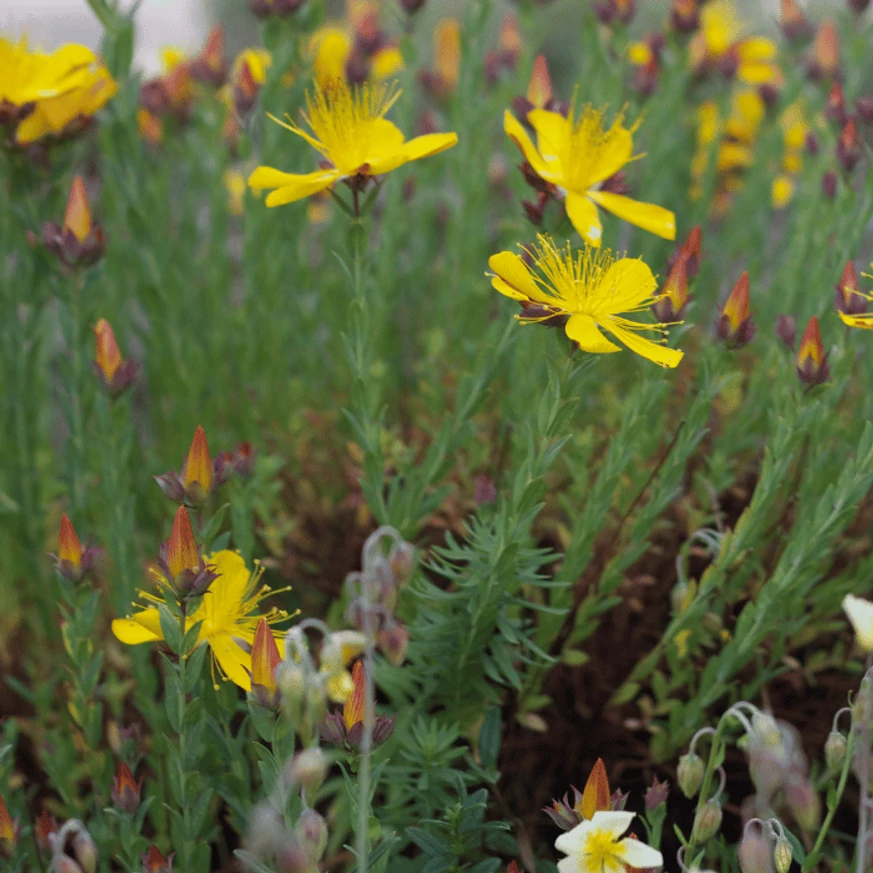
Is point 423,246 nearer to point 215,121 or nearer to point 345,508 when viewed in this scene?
point 215,121

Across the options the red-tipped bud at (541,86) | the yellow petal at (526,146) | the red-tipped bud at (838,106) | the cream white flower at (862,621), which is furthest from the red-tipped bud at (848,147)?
the cream white flower at (862,621)

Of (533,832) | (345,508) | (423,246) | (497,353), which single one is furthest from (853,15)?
(533,832)

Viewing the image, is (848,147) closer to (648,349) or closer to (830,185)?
(830,185)

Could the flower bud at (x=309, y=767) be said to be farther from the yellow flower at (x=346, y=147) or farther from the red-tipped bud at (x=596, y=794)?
the yellow flower at (x=346, y=147)

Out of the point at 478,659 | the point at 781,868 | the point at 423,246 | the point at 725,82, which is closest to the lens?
the point at 781,868

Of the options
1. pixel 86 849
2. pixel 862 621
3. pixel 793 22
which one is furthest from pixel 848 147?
pixel 86 849

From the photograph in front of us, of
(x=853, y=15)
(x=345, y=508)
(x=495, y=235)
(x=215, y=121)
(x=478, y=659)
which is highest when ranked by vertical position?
(x=853, y=15)

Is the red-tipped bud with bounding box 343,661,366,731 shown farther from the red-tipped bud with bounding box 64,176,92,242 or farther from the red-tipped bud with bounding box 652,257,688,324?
the red-tipped bud with bounding box 64,176,92,242
